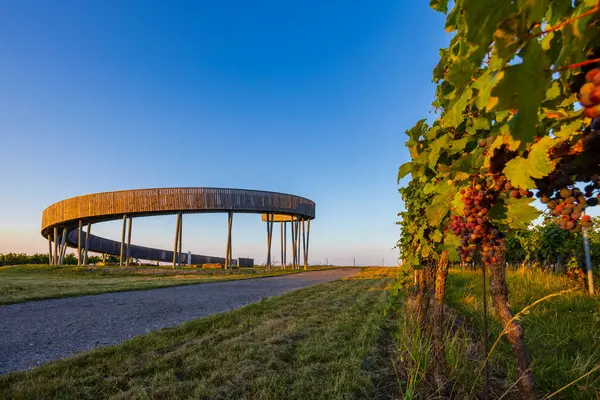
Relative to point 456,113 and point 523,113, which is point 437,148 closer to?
point 456,113

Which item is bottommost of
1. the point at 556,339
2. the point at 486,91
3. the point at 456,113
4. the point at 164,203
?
the point at 556,339

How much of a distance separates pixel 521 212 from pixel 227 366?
3281 millimetres

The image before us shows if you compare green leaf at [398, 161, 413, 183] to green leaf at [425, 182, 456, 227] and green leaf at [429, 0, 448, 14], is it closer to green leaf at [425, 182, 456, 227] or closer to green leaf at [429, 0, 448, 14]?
green leaf at [425, 182, 456, 227]

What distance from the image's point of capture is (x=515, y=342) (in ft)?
7.32

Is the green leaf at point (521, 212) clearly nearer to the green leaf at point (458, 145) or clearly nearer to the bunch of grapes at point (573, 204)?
the bunch of grapes at point (573, 204)

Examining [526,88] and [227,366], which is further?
[227,366]

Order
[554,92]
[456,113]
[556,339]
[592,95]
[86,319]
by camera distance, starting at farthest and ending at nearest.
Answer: [86,319], [556,339], [456,113], [554,92], [592,95]

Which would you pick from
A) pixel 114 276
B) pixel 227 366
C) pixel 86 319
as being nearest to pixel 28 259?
pixel 114 276

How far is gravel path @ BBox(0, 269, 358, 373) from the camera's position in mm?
4430

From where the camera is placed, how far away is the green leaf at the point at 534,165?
98 centimetres

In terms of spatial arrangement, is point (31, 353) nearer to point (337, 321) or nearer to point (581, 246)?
point (337, 321)

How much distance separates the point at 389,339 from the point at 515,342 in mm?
2612

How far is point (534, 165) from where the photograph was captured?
3.29 feet

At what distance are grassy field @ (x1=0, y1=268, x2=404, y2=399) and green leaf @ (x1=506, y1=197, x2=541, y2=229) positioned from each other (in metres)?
2.14
